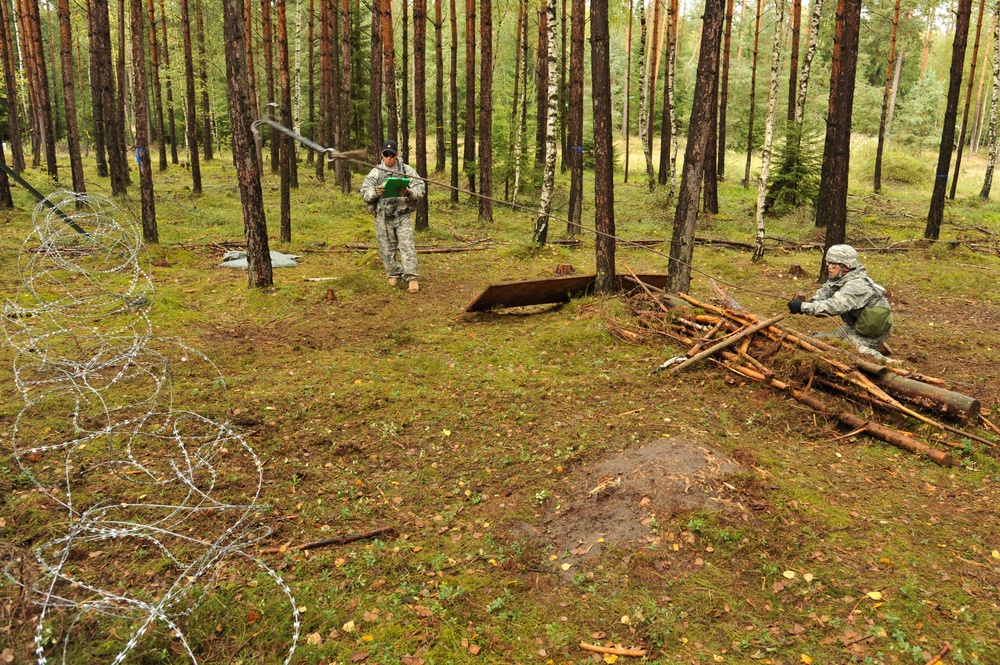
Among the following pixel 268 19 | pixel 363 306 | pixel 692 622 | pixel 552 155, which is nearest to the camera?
pixel 692 622

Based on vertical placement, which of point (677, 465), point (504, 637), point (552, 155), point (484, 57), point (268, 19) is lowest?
point (504, 637)

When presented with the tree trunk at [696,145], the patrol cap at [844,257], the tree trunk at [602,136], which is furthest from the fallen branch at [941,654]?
the tree trunk at [602,136]

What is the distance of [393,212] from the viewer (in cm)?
1057

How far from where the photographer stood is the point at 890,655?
11.3 feet

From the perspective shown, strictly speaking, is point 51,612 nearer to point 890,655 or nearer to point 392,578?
point 392,578

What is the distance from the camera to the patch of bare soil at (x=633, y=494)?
4.46 metres

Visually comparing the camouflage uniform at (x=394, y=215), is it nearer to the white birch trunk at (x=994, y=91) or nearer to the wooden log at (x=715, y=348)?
the wooden log at (x=715, y=348)

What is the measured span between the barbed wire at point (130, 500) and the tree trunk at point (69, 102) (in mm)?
11581

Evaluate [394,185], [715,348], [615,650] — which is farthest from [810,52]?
[615,650]

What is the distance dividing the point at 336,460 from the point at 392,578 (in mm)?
1686

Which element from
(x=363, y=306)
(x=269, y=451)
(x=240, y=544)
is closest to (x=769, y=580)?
(x=240, y=544)

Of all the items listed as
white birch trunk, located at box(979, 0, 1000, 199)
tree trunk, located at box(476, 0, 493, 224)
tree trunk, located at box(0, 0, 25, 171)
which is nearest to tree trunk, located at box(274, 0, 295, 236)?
tree trunk, located at box(476, 0, 493, 224)

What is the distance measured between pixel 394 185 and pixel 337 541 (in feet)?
22.4

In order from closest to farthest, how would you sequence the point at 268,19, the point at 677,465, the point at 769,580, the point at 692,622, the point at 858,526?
the point at 692,622 < the point at 769,580 < the point at 858,526 < the point at 677,465 < the point at 268,19
